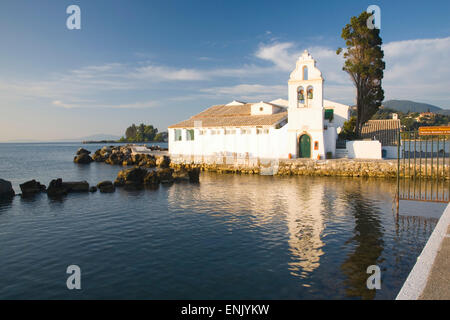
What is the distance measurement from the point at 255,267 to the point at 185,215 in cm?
774

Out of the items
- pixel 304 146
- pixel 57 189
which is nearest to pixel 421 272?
A: pixel 57 189

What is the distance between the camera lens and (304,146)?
35.5 m

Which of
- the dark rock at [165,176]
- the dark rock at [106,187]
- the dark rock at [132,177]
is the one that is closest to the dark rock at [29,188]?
the dark rock at [106,187]

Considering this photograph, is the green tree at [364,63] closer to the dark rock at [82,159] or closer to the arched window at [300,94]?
the arched window at [300,94]

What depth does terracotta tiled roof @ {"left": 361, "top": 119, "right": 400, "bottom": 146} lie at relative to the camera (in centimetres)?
4067

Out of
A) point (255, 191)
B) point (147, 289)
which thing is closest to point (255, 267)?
point (147, 289)

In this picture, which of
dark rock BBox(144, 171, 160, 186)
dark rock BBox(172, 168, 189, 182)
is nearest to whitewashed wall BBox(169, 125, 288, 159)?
dark rock BBox(172, 168, 189, 182)

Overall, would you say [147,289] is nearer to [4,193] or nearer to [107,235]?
[107,235]

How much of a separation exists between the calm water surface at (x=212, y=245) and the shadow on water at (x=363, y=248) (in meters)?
0.04

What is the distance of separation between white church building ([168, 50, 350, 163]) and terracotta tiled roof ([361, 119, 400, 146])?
3979 millimetres

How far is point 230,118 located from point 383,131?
2238 cm

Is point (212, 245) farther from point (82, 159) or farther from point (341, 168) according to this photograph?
point (82, 159)

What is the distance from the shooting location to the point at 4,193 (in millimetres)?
23219
